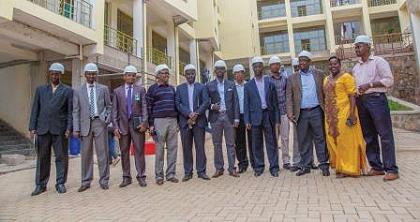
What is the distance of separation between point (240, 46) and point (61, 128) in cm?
2354

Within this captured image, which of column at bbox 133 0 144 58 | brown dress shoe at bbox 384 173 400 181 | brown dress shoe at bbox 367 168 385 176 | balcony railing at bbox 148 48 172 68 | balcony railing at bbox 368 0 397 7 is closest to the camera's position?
brown dress shoe at bbox 384 173 400 181

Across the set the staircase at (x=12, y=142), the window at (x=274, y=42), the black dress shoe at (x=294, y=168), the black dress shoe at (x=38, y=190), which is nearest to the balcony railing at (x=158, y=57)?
the staircase at (x=12, y=142)

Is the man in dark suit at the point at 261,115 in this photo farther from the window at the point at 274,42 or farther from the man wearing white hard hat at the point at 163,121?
the window at the point at 274,42

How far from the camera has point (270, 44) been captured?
32000 mm

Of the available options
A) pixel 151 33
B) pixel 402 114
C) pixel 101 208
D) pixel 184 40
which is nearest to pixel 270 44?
pixel 184 40

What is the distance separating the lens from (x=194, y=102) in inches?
243

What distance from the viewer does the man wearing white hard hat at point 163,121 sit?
19.5ft

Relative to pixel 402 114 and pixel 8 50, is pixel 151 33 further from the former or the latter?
pixel 402 114

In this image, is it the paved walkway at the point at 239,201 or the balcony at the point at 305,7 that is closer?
the paved walkway at the point at 239,201

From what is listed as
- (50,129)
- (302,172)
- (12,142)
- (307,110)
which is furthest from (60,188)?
(12,142)

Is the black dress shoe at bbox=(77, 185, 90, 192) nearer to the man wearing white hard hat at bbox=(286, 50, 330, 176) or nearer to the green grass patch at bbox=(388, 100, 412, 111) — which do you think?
the man wearing white hard hat at bbox=(286, 50, 330, 176)

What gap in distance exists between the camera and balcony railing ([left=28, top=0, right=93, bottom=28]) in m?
10.6

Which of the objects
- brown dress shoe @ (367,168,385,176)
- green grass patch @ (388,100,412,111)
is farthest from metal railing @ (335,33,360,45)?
brown dress shoe @ (367,168,385,176)

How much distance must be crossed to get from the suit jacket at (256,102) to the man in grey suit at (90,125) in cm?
228
